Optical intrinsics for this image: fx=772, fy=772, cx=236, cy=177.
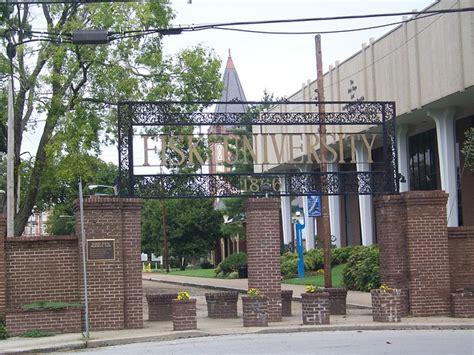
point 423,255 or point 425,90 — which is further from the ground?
point 425,90

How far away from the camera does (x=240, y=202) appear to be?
58844mm

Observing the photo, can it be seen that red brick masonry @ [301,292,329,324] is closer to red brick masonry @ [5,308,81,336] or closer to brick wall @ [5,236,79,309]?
red brick masonry @ [5,308,81,336]

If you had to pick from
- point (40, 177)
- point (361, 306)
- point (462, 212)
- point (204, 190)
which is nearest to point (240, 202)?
point (462, 212)

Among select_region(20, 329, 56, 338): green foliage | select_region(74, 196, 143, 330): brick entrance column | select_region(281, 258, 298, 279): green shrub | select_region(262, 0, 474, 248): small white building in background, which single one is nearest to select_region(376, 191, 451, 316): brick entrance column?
select_region(74, 196, 143, 330): brick entrance column

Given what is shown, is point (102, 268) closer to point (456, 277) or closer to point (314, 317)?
point (314, 317)

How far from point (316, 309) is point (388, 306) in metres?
1.69

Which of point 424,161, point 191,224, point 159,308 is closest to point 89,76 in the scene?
point 159,308

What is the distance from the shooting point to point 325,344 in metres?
14.7

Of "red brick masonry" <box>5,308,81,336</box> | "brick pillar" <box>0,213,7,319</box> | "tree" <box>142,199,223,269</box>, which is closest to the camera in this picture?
"red brick masonry" <box>5,308,81,336</box>

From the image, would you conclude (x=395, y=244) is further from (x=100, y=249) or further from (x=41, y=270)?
(x=41, y=270)

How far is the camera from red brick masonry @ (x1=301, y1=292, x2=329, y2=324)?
59.1 ft

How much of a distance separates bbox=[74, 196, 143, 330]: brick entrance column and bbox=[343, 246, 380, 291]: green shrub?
13315mm

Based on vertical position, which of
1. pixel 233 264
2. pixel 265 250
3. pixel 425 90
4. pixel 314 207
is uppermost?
pixel 425 90

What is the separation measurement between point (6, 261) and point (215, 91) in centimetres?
1398
